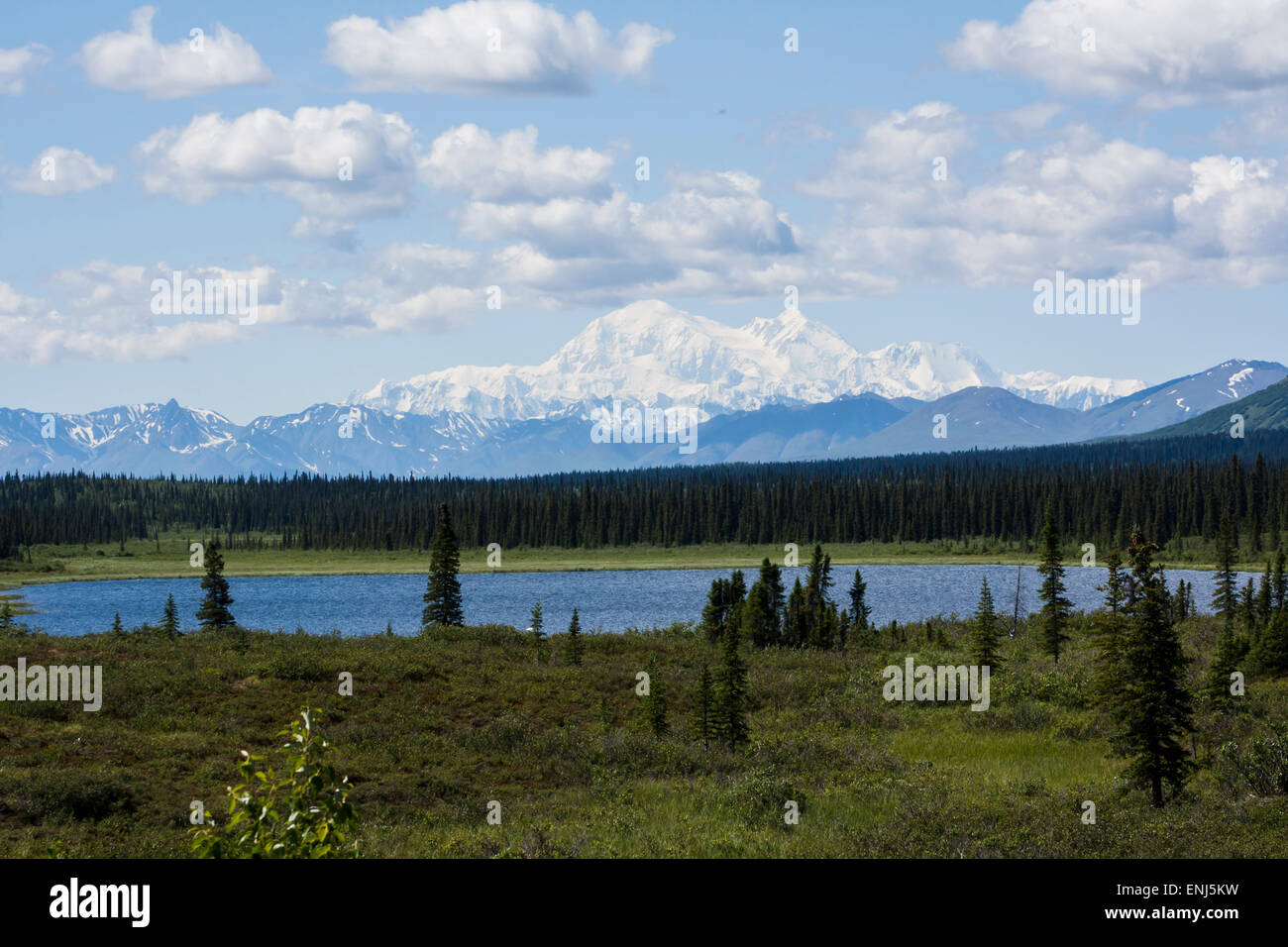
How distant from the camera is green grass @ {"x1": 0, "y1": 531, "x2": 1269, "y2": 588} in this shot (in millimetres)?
143375

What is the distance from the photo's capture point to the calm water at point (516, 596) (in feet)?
263

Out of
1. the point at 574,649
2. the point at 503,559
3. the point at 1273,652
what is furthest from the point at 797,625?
the point at 503,559

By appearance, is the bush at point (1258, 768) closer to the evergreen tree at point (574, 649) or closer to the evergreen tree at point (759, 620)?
the evergreen tree at point (574, 649)

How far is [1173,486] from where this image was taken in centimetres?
16762

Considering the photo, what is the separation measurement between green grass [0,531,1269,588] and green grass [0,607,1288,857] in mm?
103761

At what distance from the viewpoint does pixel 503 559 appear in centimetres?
16588

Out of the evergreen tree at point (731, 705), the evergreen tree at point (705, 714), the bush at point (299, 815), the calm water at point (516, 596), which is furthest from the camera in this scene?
the calm water at point (516, 596)

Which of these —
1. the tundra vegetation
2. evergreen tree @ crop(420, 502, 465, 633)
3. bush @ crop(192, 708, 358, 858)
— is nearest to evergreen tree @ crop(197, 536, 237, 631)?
the tundra vegetation

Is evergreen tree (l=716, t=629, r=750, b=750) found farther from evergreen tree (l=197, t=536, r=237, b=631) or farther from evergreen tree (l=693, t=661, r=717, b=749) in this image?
evergreen tree (l=197, t=536, r=237, b=631)

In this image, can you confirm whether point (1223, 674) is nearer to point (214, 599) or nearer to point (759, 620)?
point (759, 620)

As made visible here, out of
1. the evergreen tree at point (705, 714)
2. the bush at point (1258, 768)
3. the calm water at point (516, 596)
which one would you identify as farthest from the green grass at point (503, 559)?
the bush at point (1258, 768)

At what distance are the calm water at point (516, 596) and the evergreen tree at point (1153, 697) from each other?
47816 mm

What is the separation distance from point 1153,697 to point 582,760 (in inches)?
535
